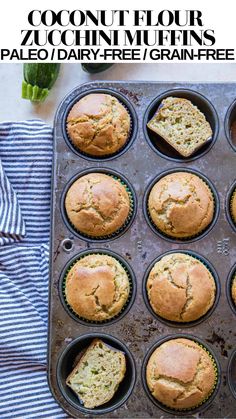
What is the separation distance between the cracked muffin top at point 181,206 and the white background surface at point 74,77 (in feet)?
2.70

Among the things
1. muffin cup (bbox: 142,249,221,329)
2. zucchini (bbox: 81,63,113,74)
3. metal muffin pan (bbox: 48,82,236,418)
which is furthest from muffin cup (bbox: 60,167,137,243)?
zucchini (bbox: 81,63,113,74)

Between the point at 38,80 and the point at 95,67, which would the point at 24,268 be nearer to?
the point at 38,80

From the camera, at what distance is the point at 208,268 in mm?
3371

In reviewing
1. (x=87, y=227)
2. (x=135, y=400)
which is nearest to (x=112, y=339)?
(x=135, y=400)

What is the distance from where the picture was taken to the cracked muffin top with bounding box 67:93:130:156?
342 cm

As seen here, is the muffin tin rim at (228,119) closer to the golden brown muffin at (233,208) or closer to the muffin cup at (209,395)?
the golden brown muffin at (233,208)

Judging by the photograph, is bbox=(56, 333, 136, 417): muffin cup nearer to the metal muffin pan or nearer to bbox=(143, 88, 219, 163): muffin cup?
the metal muffin pan

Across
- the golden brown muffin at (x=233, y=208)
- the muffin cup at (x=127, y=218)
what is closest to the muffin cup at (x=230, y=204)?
the golden brown muffin at (x=233, y=208)

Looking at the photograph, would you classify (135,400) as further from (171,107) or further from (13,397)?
(171,107)

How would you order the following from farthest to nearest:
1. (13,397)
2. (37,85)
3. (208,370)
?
(37,85) < (13,397) < (208,370)

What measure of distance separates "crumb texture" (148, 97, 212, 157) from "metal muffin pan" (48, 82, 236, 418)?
5 centimetres

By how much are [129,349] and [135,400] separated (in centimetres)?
26

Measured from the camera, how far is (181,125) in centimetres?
349

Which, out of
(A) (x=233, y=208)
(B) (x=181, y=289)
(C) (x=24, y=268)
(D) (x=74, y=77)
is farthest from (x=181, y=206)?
(D) (x=74, y=77)
